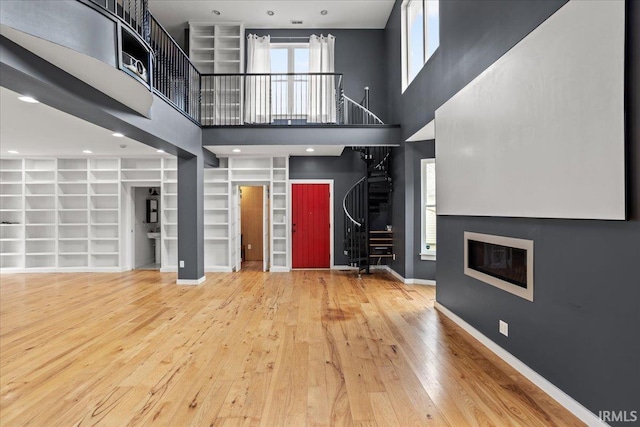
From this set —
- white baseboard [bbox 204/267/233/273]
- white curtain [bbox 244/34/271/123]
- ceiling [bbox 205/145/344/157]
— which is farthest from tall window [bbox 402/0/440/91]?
white baseboard [bbox 204/267/233/273]

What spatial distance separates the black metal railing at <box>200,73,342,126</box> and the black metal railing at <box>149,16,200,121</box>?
114 cm

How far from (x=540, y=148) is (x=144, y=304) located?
5.15m

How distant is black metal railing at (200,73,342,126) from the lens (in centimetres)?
724

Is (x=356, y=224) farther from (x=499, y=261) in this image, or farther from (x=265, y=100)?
(x=499, y=261)

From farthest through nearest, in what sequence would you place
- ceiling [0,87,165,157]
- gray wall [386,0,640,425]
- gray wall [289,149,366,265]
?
gray wall [289,149,366,265]
ceiling [0,87,165,157]
gray wall [386,0,640,425]

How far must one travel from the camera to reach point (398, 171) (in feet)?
20.6

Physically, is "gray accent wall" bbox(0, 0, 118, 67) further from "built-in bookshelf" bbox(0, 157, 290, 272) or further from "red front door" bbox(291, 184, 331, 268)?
"red front door" bbox(291, 184, 331, 268)

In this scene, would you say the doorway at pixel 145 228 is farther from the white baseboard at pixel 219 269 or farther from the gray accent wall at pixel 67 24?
the gray accent wall at pixel 67 24

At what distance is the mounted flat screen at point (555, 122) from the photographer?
1773 mm

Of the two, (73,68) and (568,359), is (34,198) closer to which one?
(73,68)

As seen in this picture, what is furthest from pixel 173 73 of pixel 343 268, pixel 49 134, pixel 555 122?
pixel 555 122

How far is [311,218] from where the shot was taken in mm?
7605

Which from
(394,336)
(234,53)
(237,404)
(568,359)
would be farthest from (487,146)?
(234,53)

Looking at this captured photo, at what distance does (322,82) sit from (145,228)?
578cm
